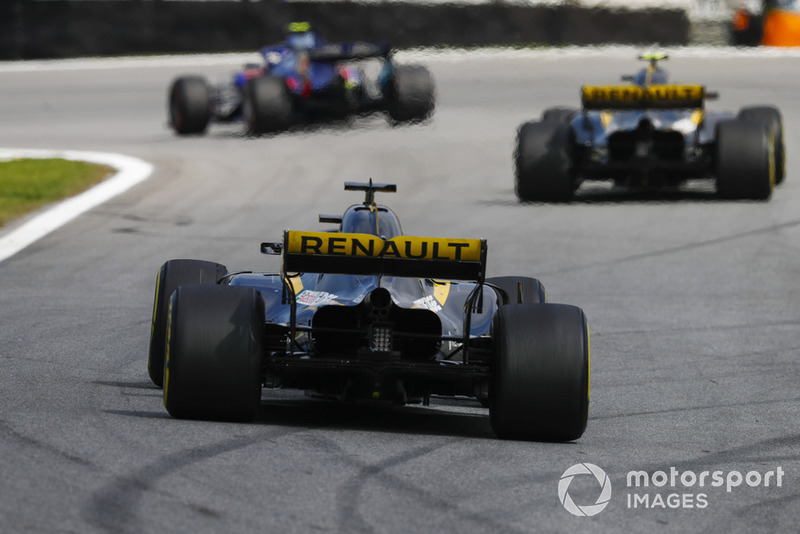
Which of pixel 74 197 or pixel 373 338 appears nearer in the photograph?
pixel 373 338

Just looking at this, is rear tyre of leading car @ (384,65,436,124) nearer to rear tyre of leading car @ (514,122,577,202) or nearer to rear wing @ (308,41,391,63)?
rear wing @ (308,41,391,63)

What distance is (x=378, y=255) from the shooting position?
7.70 meters

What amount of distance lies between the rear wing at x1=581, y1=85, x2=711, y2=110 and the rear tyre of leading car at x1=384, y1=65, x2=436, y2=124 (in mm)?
7458

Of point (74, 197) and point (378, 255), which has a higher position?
point (378, 255)

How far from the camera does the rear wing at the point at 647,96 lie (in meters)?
17.8

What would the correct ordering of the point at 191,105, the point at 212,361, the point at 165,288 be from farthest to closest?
the point at 191,105
the point at 165,288
the point at 212,361

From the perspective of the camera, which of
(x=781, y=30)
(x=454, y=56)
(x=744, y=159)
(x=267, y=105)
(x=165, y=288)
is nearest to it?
(x=165, y=288)

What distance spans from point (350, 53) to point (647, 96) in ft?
24.6

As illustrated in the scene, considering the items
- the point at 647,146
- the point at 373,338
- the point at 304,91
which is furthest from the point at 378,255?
the point at 304,91

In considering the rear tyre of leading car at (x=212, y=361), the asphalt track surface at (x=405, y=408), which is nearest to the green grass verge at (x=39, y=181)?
the asphalt track surface at (x=405, y=408)

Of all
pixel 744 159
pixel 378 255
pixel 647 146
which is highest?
pixel 378 255

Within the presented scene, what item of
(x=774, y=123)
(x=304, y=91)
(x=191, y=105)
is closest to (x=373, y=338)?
(x=774, y=123)

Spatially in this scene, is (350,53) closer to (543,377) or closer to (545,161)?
(545,161)

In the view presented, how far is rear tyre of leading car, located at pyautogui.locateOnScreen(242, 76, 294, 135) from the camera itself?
23.8 metres
